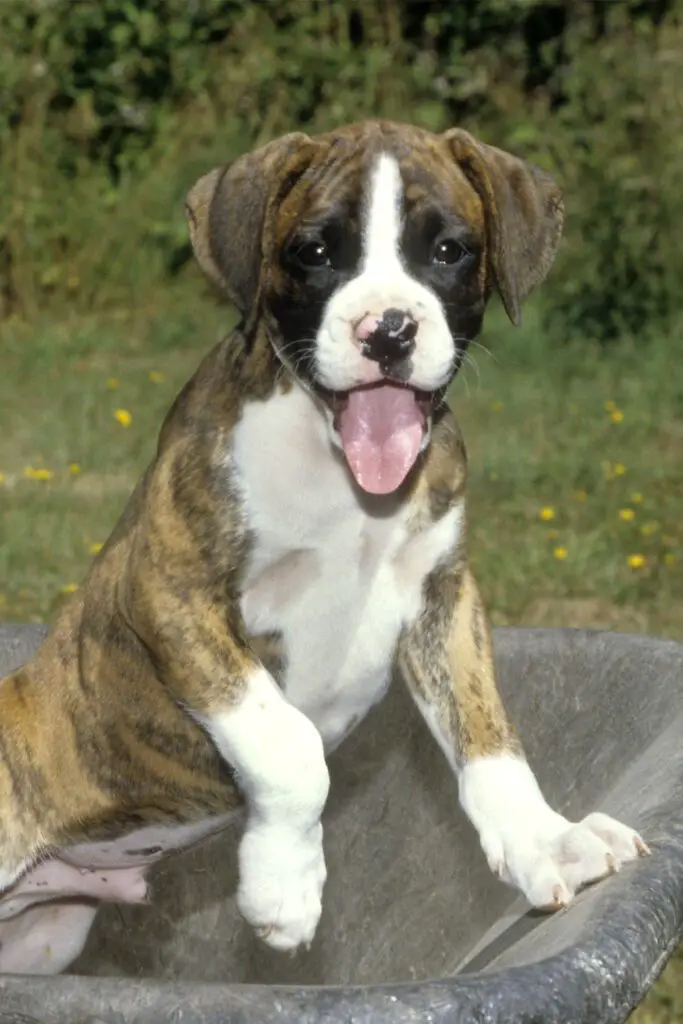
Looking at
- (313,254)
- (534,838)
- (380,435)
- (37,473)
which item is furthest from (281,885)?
(37,473)

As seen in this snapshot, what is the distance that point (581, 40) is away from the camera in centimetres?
947

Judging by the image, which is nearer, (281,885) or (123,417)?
(281,885)

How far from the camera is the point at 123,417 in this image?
7.00m

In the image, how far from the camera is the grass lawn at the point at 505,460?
17.7 ft

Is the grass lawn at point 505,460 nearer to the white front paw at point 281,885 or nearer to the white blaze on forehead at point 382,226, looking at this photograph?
the white front paw at point 281,885

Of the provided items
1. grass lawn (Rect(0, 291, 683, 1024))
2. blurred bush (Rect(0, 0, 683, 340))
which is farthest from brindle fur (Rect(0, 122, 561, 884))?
blurred bush (Rect(0, 0, 683, 340))

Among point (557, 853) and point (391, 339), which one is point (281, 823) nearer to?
point (557, 853)

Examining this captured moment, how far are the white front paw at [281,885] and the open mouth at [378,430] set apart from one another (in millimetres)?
531

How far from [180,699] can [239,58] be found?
24.8 ft

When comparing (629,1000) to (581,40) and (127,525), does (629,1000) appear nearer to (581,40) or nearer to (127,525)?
(127,525)

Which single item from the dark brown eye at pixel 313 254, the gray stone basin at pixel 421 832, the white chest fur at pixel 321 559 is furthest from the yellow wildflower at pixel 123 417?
the dark brown eye at pixel 313 254

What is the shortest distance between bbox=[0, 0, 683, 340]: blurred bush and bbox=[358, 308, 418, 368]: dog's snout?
19.7 ft

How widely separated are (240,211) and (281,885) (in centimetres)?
100

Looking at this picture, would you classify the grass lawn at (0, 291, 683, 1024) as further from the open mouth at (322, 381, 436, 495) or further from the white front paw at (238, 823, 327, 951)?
the open mouth at (322, 381, 436, 495)
